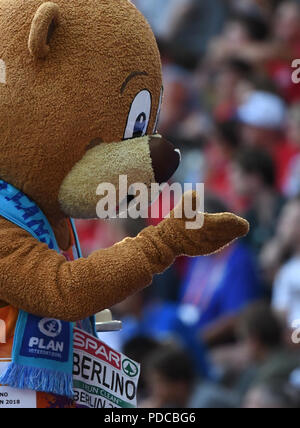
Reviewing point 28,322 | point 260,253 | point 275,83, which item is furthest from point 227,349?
point 28,322

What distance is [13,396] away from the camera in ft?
6.09

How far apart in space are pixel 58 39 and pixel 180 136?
341cm

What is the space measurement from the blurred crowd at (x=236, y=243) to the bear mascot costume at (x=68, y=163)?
1465 millimetres

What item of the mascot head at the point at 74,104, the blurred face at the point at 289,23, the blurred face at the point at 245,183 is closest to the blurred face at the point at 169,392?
the blurred face at the point at 245,183

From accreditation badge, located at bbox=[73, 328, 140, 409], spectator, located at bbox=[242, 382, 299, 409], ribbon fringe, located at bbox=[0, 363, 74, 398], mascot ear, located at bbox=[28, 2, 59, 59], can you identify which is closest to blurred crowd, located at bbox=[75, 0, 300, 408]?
spectator, located at bbox=[242, 382, 299, 409]

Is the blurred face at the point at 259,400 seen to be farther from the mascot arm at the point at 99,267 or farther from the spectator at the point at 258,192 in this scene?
the mascot arm at the point at 99,267

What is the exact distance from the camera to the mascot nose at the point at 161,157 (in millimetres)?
1824

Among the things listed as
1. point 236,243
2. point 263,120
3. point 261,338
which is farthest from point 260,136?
point 261,338

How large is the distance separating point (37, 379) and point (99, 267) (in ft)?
0.95

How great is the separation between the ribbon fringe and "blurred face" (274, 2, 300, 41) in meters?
3.53

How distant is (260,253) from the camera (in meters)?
3.97

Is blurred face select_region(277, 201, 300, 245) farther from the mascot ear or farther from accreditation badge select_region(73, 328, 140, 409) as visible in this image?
the mascot ear

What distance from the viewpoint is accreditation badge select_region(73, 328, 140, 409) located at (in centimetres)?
198

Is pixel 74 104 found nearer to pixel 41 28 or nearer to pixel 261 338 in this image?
pixel 41 28
